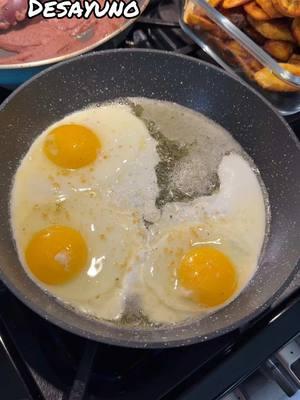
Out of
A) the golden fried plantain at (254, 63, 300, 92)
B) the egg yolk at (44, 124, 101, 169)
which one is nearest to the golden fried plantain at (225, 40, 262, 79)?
the golden fried plantain at (254, 63, 300, 92)

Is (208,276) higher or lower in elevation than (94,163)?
lower

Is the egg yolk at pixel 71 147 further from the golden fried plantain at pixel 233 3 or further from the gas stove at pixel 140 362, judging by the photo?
the golden fried plantain at pixel 233 3

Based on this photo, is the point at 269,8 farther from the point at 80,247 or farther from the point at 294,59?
the point at 80,247

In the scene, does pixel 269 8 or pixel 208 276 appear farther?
pixel 269 8

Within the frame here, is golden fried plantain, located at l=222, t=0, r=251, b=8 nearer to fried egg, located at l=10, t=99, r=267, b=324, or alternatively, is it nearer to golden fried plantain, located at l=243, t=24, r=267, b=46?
golden fried plantain, located at l=243, t=24, r=267, b=46

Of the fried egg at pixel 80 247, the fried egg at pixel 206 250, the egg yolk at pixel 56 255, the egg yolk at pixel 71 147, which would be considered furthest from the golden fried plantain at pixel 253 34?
the egg yolk at pixel 56 255

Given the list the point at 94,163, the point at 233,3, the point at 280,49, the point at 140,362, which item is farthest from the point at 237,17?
the point at 140,362

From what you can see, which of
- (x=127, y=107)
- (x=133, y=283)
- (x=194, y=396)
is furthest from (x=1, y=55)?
(x=194, y=396)
